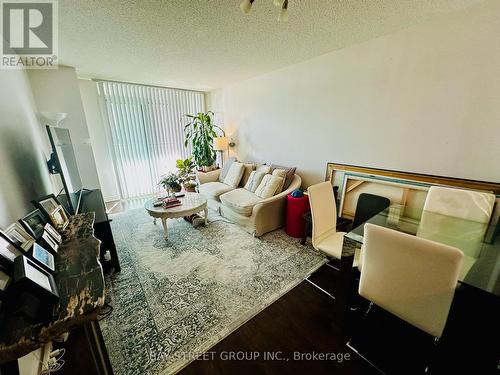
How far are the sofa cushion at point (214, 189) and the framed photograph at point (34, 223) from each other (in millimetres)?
2301

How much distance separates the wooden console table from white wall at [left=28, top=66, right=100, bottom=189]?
262 cm

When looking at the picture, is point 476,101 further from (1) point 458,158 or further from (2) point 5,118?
(2) point 5,118

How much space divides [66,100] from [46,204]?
2.55 metres

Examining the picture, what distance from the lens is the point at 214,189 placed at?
Result: 364 centimetres

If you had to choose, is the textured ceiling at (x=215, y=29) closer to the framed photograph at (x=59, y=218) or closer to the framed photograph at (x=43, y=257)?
the framed photograph at (x=59, y=218)

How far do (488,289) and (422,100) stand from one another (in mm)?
1878

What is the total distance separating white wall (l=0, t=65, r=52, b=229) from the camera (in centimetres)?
138

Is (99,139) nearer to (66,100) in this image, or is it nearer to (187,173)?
(66,100)

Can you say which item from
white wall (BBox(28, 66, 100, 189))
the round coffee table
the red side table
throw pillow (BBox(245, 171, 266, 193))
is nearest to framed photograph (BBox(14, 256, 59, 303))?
the round coffee table

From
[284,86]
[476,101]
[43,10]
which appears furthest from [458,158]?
[43,10]

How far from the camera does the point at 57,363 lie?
4.24 feet

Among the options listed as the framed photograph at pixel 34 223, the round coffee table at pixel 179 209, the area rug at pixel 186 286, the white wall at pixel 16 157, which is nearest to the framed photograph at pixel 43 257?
the framed photograph at pixel 34 223

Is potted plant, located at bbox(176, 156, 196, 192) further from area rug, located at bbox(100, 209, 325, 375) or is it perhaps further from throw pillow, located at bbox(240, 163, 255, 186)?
area rug, located at bbox(100, 209, 325, 375)

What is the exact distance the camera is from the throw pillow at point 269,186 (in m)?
2.97
